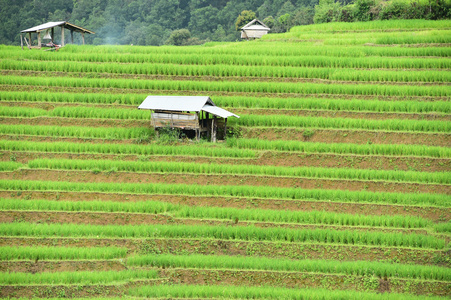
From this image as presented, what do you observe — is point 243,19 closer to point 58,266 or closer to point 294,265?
point 294,265

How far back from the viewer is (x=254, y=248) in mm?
19953

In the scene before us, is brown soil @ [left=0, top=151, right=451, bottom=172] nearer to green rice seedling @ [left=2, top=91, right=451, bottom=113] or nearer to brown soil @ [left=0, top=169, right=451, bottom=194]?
brown soil @ [left=0, top=169, right=451, bottom=194]

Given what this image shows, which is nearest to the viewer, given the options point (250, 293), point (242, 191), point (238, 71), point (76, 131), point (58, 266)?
point (250, 293)

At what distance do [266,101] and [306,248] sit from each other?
26.4ft

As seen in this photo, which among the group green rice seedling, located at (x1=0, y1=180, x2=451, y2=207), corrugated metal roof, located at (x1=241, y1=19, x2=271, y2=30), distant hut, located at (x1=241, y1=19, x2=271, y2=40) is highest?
corrugated metal roof, located at (x1=241, y1=19, x2=271, y2=30)

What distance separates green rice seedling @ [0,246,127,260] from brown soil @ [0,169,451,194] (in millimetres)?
3781

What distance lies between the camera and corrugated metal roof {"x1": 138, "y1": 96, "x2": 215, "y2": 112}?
24.2m

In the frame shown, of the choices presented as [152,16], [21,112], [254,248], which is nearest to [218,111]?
[254,248]

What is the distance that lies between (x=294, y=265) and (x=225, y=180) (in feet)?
15.7

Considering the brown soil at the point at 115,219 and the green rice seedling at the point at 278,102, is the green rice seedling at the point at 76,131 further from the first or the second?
the brown soil at the point at 115,219

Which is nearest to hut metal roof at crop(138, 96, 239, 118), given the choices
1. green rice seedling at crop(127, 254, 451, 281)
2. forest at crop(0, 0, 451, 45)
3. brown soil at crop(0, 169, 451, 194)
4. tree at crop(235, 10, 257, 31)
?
brown soil at crop(0, 169, 451, 194)

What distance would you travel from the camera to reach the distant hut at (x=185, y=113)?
79.7 ft

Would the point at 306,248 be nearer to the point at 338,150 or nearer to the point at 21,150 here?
the point at 338,150

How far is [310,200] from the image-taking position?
21734 millimetres
